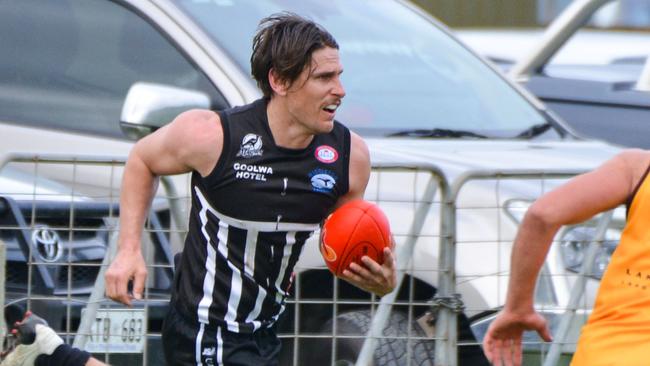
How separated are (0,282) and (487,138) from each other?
2.60 m

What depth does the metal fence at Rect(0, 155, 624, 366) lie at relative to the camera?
18.0 ft

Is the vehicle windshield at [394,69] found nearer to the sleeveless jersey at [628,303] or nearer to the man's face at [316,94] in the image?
the man's face at [316,94]

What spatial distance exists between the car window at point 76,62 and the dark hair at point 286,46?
1.51m

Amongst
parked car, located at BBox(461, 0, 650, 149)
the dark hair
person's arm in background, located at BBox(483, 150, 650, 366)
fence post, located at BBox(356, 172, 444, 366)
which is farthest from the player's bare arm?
parked car, located at BBox(461, 0, 650, 149)

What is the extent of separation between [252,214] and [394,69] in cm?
215

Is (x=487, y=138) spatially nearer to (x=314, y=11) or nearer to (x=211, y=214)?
(x=314, y=11)

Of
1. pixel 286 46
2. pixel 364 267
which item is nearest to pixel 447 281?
pixel 364 267

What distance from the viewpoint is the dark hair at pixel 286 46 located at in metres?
4.62

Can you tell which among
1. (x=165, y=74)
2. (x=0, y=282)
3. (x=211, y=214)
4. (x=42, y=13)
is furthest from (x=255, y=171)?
(x=42, y=13)

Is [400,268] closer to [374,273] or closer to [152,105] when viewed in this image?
[374,273]

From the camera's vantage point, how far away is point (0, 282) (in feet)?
15.4

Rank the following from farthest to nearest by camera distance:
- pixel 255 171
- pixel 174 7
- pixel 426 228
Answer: pixel 174 7 → pixel 426 228 → pixel 255 171

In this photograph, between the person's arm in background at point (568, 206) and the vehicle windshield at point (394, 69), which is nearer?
the person's arm in background at point (568, 206)

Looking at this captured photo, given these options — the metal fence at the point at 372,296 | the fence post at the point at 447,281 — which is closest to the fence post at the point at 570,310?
the metal fence at the point at 372,296
